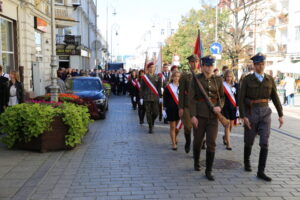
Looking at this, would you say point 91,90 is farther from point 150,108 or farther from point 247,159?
point 247,159

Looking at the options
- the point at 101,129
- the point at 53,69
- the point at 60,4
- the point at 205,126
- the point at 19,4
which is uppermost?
the point at 60,4

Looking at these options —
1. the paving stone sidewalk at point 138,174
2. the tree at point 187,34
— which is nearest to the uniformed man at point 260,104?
the paving stone sidewalk at point 138,174

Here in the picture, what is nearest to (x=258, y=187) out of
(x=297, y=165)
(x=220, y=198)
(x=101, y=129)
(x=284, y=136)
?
(x=220, y=198)

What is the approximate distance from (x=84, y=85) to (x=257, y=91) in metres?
9.61

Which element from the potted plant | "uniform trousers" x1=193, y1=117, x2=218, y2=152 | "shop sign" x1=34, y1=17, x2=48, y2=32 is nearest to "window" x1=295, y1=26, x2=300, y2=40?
"shop sign" x1=34, y1=17, x2=48, y2=32

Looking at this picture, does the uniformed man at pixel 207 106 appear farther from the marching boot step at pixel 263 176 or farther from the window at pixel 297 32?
the window at pixel 297 32

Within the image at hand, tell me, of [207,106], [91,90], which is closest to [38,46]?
[91,90]

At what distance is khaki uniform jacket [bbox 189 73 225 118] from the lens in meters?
5.53

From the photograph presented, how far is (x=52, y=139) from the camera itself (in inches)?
285

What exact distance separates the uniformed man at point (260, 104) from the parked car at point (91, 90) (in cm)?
754

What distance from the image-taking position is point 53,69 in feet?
32.8

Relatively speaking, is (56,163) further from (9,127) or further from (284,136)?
(284,136)

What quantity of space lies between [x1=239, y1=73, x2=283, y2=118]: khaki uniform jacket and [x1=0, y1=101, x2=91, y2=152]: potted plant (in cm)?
335

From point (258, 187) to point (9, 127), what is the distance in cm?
488
